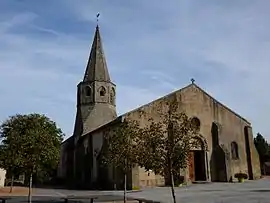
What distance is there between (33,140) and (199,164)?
89.1 feet

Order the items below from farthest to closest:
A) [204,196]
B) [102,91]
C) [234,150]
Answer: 1. [102,91]
2. [234,150]
3. [204,196]

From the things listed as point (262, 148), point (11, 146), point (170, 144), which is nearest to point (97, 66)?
point (262, 148)

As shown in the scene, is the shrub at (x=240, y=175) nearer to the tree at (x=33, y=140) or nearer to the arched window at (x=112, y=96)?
the arched window at (x=112, y=96)

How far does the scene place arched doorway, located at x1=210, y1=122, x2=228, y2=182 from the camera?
136ft

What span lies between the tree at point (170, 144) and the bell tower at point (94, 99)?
39.1m

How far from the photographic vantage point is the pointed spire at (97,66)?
58500 millimetres

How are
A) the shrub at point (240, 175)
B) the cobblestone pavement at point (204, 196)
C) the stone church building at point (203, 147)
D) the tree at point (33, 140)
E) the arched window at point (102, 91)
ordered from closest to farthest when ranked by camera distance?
the tree at point (33, 140), the cobblestone pavement at point (204, 196), the stone church building at point (203, 147), the shrub at point (240, 175), the arched window at point (102, 91)

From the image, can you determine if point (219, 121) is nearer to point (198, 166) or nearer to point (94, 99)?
point (198, 166)

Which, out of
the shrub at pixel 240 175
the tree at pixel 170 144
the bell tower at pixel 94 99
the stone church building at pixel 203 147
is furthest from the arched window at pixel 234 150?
the tree at pixel 170 144

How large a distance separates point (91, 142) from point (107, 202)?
992 inches

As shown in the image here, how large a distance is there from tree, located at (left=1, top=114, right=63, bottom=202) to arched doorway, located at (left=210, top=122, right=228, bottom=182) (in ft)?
84.8

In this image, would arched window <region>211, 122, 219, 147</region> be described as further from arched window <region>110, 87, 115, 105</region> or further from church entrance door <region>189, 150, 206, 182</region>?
arched window <region>110, 87, 115, 105</region>

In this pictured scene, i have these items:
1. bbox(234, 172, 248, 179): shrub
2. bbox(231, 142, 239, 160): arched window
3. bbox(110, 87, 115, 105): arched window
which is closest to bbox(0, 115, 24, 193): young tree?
bbox(234, 172, 248, 179): shrub

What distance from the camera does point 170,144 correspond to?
53.2 feet
